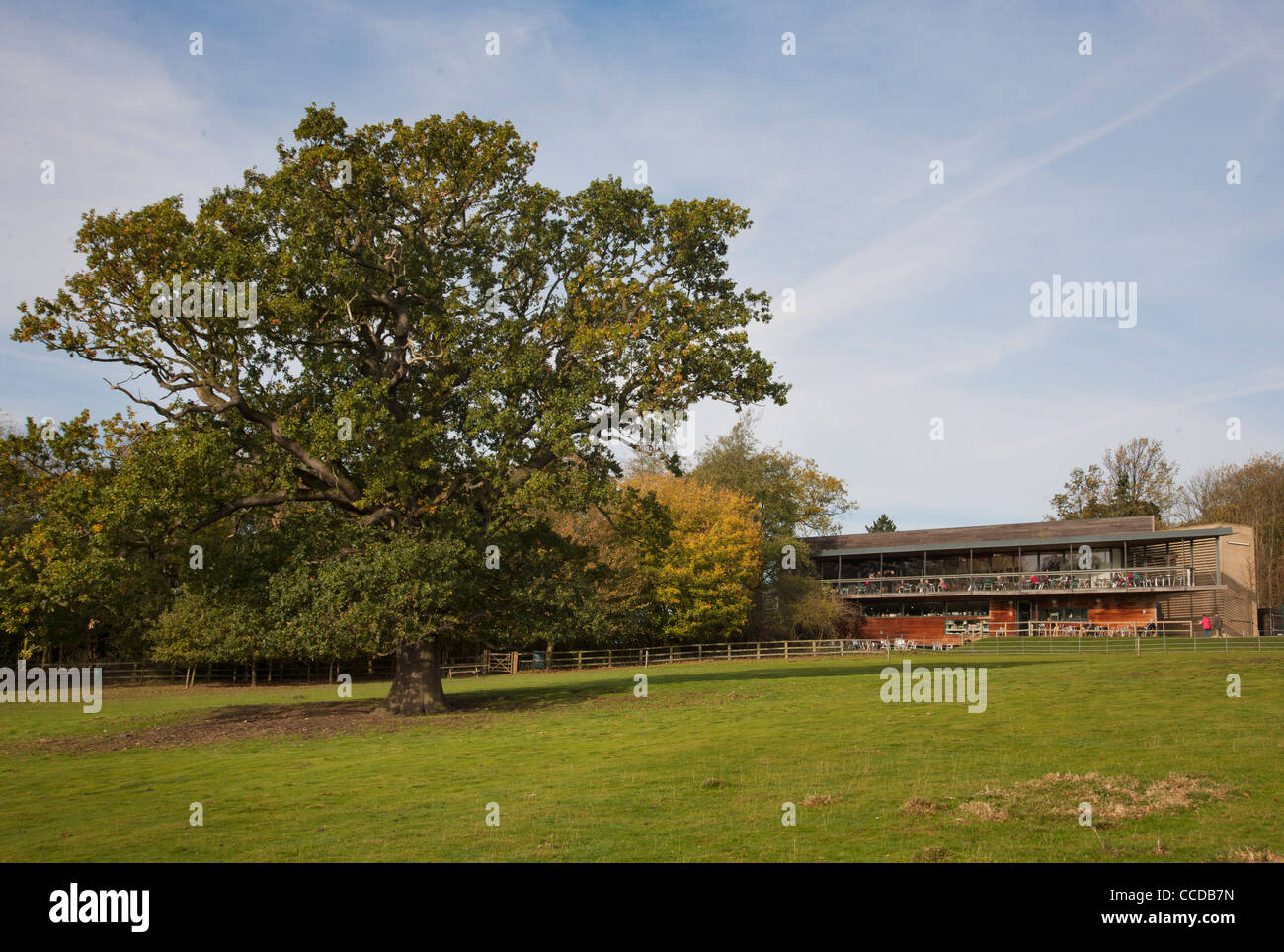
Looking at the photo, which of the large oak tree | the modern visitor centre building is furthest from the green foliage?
the large oak tree

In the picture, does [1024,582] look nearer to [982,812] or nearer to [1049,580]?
[1049,580]

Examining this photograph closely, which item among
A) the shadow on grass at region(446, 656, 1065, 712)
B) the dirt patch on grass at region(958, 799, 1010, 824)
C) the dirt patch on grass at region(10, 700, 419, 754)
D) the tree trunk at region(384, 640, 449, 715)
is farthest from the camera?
the shadow on grass at region(446, 656, 1065, 712)

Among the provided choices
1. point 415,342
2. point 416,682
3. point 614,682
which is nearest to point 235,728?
point 416,682

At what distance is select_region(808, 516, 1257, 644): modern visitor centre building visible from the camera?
→ 2100 inches

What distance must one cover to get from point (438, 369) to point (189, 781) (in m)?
13.3

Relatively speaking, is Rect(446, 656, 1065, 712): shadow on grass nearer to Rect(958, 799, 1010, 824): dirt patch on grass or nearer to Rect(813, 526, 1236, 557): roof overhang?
Rect(958, 799, 1010, 824): dirt patch on grass

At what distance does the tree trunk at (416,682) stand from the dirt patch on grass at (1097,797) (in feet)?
59.3

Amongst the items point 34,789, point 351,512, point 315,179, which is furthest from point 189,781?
point 315,179

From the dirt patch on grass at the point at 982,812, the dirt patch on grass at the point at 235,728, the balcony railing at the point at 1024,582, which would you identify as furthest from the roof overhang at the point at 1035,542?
the dirt patch on grass at the point at 982,812

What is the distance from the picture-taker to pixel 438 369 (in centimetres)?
2556

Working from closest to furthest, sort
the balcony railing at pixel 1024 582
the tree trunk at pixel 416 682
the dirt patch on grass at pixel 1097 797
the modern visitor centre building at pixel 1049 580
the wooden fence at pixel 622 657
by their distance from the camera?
1. the dirt patch on grass at pixel 1097 797
2. the tree trunk at pixel 416 682
3. the wooden fence at pixel 622 657
4. the balcony railing at pixel 1024 582
5. the modern visitor centre building at pixel 1049 580

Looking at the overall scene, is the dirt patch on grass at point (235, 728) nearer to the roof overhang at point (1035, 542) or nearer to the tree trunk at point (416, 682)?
the tree trunk at point (416, 682)

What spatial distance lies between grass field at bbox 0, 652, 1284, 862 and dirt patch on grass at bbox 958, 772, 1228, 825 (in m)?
0.04

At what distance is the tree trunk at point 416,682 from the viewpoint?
84.4 ft
